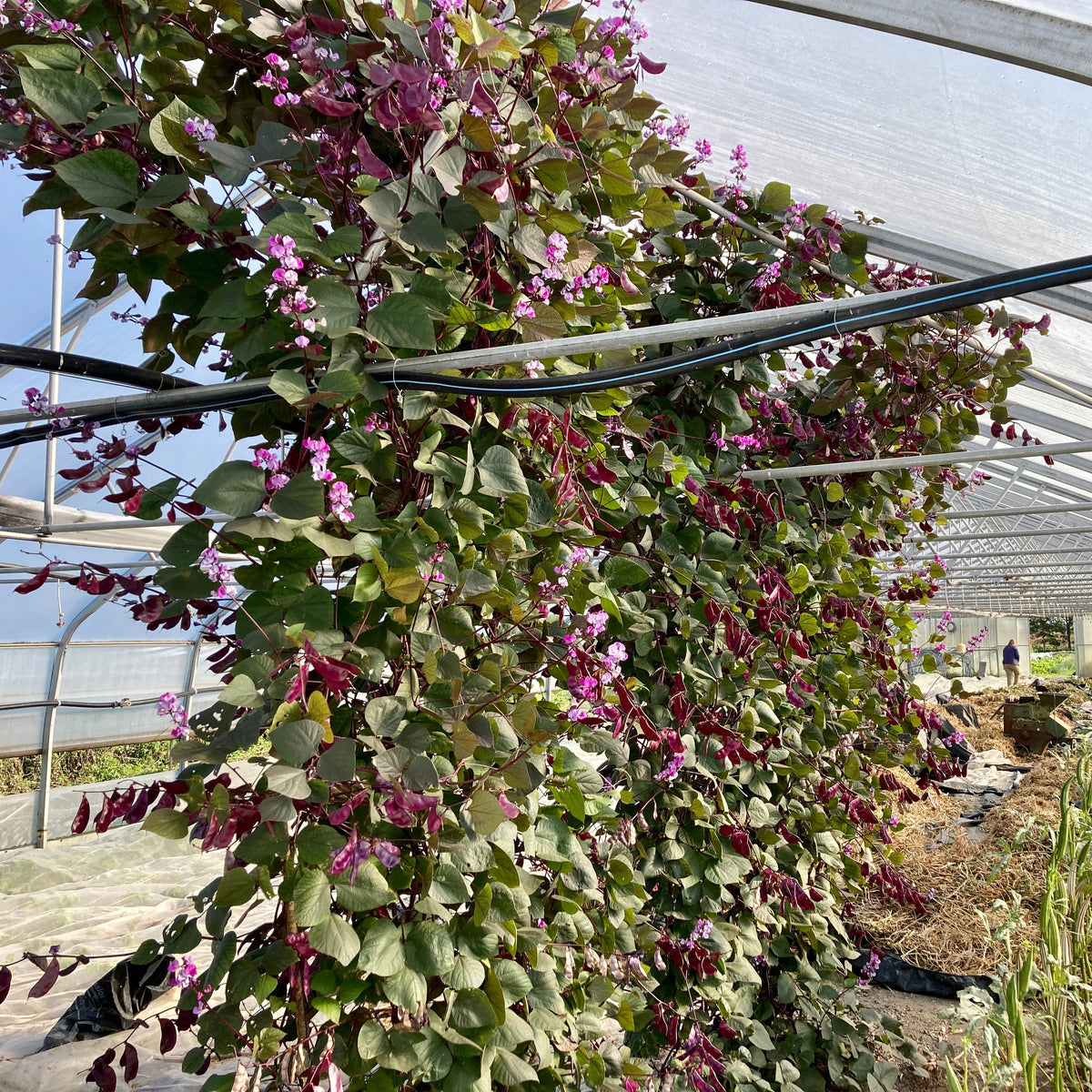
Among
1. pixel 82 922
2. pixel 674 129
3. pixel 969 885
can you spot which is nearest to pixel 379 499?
pixel 674 129

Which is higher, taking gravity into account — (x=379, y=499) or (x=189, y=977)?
(x=379, y=499)

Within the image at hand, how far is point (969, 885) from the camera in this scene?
3.73 m

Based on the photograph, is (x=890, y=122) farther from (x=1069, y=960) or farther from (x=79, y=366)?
(x=79, y=366)

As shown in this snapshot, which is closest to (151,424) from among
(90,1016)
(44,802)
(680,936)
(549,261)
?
(549,261)

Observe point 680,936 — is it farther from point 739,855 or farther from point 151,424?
point 151,424

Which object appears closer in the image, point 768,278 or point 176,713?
point 176,713

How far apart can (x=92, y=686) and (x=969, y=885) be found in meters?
7.64

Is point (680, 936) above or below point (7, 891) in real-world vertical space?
above

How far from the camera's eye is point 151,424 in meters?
1.08

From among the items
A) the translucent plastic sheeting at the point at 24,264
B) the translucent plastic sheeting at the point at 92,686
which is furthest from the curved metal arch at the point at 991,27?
the translucent plastic sheeting at the point at 92,686

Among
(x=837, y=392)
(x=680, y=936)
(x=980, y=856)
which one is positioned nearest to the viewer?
(x=680, y=936)

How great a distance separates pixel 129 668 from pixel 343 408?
8.62 m

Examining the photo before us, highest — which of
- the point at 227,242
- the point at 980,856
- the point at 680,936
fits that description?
the point at 227,242

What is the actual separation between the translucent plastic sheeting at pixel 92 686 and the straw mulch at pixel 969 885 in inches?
273
